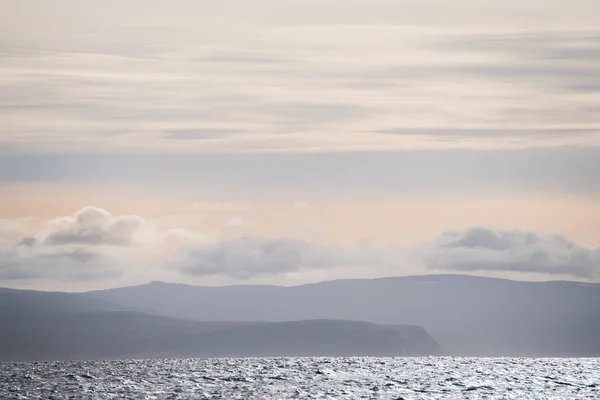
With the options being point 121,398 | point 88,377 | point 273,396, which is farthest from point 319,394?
point 88,377

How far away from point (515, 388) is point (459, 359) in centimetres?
1992

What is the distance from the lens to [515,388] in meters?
72.2

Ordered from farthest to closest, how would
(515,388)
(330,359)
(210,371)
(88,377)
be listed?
1. (330,359)
2. (210,371)
3. (88,377)
4. (515,388)

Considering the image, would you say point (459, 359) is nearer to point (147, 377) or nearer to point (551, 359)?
point (551, 359)

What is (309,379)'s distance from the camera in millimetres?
75500

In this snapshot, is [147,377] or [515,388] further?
[147,377]

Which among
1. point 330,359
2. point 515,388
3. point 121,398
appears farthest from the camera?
point 330,359

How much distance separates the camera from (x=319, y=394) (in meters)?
68.0

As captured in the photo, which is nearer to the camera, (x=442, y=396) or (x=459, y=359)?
(x=442, y=396)

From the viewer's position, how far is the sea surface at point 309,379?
6856 centimetres

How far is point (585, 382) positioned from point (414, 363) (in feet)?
58.3

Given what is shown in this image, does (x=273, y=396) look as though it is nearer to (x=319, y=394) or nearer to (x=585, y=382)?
(x=319, y=394)

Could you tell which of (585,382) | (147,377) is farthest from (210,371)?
(585,382)

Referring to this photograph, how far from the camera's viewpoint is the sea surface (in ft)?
225
